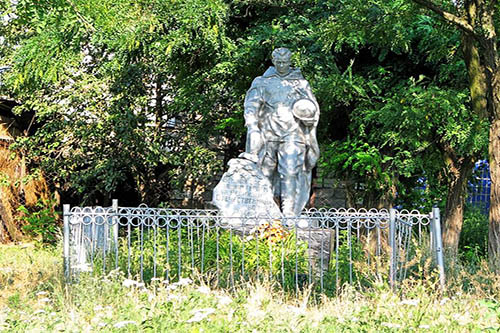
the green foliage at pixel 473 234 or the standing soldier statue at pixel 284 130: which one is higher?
the standing soldier statue at pixel 284 130

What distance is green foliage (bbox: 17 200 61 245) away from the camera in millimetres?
10969

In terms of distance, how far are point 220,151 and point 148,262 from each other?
4694mm

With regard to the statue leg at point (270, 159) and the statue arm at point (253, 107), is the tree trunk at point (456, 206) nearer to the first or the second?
the statue leg at point (270, 159)

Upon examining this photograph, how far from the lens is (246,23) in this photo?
11125 mm

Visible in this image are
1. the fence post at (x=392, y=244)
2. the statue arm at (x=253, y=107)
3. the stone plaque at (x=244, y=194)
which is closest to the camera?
the fence post at (x=392, y=244)

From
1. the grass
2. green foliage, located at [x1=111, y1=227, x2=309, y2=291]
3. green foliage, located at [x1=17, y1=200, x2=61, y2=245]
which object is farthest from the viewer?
green foliage, located at [x1=17, y1=200, x2=61, y2=245]

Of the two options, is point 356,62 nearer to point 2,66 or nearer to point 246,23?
point 246,23

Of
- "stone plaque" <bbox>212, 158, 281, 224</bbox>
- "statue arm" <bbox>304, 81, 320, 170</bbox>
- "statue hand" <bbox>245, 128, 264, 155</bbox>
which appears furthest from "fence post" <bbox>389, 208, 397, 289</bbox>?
"statue hand" <bbox>245, 128, 264, 155</bbox>

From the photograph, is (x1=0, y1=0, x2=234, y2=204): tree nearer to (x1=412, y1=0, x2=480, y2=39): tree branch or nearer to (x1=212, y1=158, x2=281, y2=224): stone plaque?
(x1=212, y1=158, x2=281, y2=224): stone plaque

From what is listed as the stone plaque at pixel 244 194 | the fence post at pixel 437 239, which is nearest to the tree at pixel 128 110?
the stone plaque at pixel 244 194

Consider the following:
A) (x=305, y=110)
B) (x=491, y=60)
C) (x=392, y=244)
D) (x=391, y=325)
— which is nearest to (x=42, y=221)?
(x=305, y=110)

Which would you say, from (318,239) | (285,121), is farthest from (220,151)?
(318,239)

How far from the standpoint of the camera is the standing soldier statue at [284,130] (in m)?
7.68

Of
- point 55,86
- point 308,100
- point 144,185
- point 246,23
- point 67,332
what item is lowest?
point 67,332
